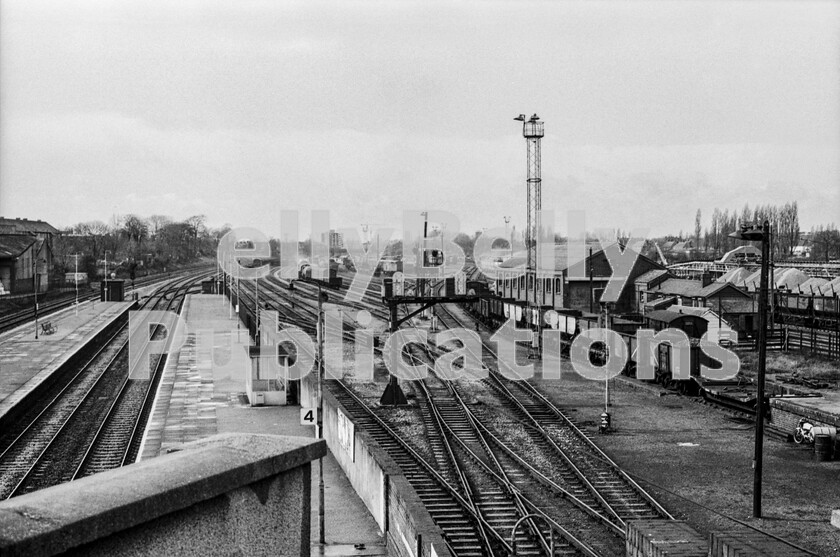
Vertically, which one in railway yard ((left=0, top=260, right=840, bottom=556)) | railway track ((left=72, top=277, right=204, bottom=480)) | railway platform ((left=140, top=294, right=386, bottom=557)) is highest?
railway yard ((left=0, top=260, right=840, bottom=556))

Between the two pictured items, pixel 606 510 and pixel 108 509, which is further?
pixel 606 510

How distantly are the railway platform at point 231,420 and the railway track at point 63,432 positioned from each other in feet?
4.81

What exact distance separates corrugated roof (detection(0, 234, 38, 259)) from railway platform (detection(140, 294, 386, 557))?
86.3ft

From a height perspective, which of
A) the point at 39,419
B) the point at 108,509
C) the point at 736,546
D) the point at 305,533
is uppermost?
the point at 108,509

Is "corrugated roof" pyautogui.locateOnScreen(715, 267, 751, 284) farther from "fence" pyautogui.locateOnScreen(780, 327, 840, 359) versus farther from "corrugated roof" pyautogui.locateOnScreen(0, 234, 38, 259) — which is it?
"corrugated roof" pyautogui.locateOnScreen(0, 234, 38, 259)

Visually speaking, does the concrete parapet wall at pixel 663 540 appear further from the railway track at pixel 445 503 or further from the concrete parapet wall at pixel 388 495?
the railway track at pixel 445 503

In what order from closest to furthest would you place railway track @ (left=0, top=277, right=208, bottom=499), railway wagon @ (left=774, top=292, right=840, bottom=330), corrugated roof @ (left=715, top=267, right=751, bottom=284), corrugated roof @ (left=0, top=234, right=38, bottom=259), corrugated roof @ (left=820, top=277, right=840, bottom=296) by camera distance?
railway track @ (left=0, top=277, right=208, bottom=499)
railway wagon @ (left=774, top=292, right=840, bottom=330)
corrugated roof @ (left=820, top=277, right=840, bottom=296)
corrugated roof @ (left=715, top=267, right=751, bottom=284)
corrugated roof @ (left=0, top=234, right=38, bottom=259)

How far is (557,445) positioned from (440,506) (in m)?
6.08

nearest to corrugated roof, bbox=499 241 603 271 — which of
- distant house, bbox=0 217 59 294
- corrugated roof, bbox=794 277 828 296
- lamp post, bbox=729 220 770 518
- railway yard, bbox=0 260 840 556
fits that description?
corrugated roof, bbox=794 277 828 296

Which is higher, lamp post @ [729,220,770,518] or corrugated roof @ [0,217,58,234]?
corrugated roof @ [0,217,58,234]

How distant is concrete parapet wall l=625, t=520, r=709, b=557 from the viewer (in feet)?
34.0

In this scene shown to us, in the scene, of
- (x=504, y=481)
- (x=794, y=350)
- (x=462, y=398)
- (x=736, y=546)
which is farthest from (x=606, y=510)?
(x=794, y=350)

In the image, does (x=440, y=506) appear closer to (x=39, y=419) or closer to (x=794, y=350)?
(x=39, y=419)

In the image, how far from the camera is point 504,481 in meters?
18.0
